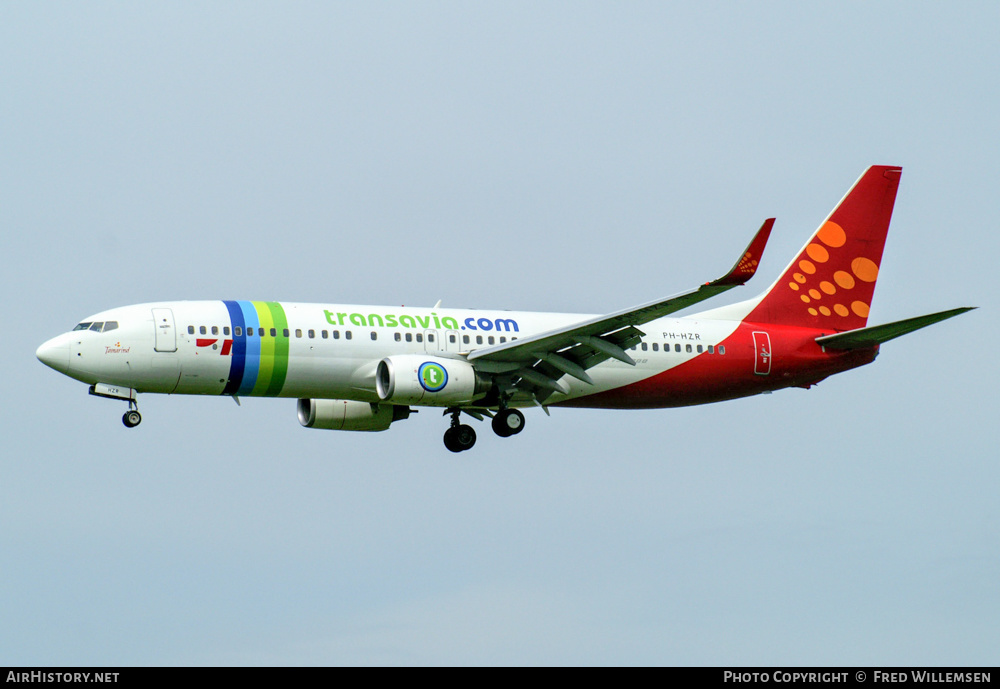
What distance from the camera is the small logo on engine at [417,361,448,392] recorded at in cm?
4181

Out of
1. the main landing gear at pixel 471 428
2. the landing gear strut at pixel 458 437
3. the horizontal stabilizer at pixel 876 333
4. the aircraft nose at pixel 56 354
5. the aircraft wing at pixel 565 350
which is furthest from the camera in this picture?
the landing gear strut at pixel 458 437

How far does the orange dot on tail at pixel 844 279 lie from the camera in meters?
50.1

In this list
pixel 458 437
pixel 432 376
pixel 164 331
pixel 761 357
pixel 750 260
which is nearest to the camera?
pixel 750 260

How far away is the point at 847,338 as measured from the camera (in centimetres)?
4703

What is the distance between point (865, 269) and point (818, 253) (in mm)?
1729

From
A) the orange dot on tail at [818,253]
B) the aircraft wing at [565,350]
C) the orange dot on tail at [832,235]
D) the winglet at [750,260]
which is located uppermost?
the orange dot on tail at [832,235]

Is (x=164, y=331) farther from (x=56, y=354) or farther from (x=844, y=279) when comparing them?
(x=844, y=279)

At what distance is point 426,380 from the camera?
41812 mm

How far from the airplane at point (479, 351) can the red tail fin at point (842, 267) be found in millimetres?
68

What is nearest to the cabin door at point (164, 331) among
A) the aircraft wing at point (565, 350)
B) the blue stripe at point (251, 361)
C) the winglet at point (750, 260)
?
the blue stripe at point (251, 361)

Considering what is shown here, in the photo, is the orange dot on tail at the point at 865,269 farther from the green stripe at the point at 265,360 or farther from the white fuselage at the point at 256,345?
the green stripe at the point at 265,360

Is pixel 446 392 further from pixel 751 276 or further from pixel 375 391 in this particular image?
pixel 751 276

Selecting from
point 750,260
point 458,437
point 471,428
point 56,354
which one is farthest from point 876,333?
point 56,354
